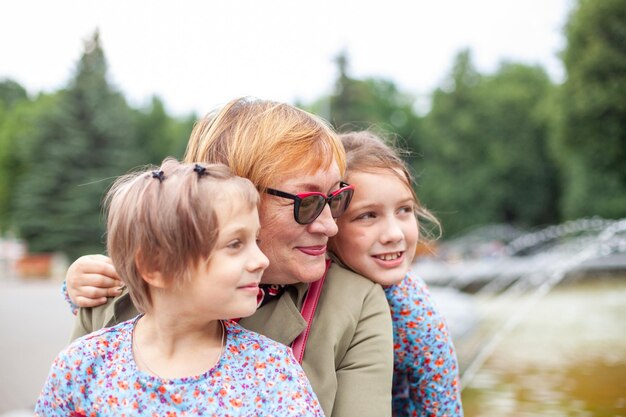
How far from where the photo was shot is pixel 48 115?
2917cm

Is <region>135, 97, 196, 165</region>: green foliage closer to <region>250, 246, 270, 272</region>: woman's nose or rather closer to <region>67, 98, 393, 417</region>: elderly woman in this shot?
<region>67, 98, 393, 417</region>: elderly woman

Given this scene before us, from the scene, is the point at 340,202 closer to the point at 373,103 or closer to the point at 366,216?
the point at 366,216

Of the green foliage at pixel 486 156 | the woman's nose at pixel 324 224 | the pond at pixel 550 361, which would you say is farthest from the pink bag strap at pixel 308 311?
the green foliage at pixel 486 156

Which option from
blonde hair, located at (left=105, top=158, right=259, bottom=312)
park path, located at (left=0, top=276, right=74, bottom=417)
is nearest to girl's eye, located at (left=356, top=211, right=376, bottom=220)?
blonde hair, located at (left=105, top=158, right=259, bottom=312)

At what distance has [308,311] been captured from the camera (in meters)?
1.94

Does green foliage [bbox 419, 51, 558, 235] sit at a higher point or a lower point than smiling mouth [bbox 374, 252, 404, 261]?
higher

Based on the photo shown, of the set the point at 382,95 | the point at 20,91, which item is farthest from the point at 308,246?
the point at 20,91

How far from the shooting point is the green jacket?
183 cm

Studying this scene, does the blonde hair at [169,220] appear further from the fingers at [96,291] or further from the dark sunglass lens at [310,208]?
the fingers at [96,291]

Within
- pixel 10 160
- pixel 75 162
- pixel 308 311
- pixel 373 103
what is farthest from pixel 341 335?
pixel 373 103

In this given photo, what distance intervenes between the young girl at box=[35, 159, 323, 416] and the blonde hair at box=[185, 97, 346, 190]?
9.5 inches

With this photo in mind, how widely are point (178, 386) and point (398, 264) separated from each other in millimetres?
856

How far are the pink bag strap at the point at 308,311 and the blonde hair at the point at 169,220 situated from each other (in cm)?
40

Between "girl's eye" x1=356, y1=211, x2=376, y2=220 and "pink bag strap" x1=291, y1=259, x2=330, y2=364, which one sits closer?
"pink bag strap" x1=291, y1=259, x2=330, y2=364
